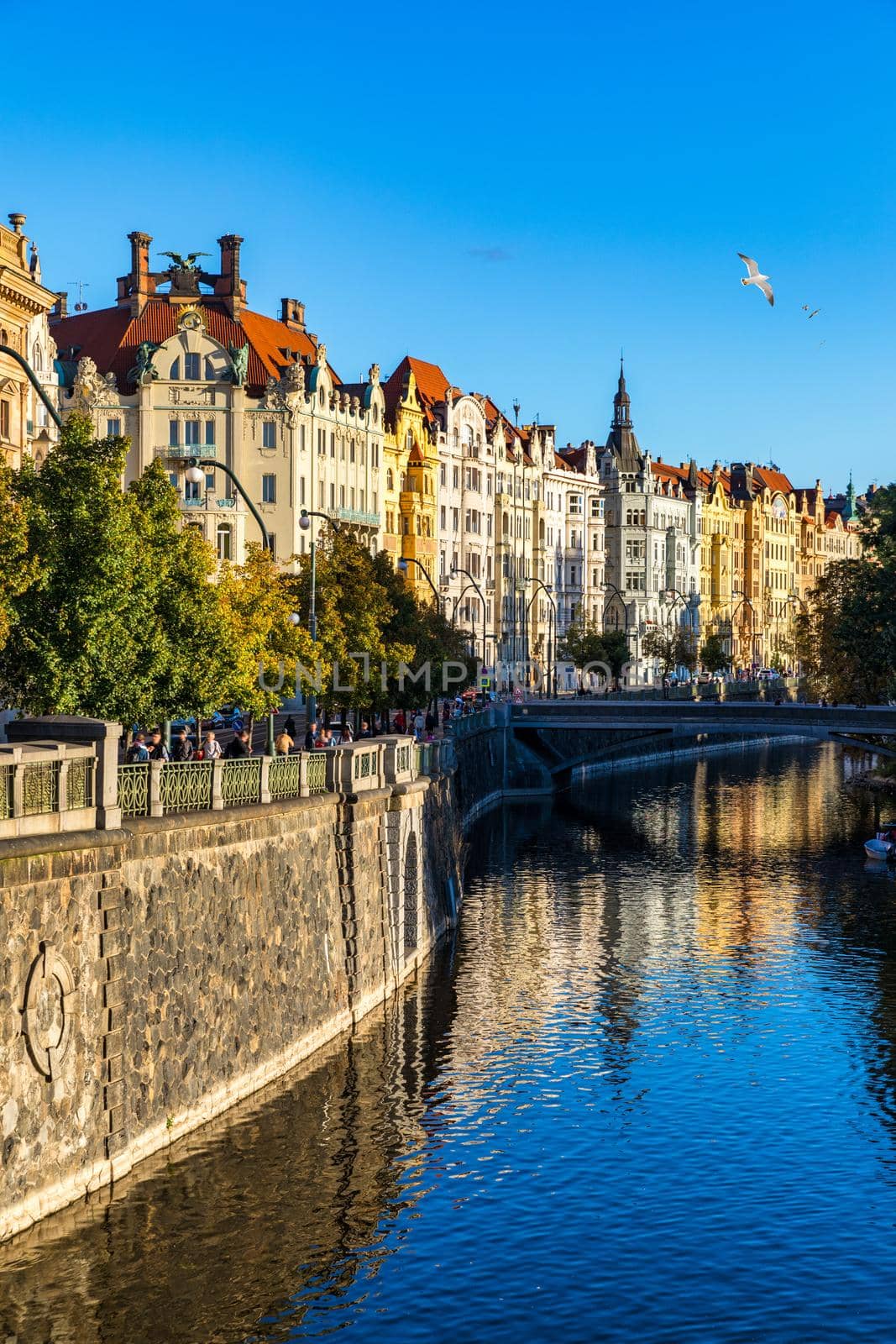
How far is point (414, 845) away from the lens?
164ft

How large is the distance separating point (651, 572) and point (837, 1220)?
155022 mm

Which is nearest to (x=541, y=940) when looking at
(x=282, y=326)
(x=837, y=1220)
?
(x=837, y=1220)

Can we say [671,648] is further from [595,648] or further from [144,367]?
[144,367]

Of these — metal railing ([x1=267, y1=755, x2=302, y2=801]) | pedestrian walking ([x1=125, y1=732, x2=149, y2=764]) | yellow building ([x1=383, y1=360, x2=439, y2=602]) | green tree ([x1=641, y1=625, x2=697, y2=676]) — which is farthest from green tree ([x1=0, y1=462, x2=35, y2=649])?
green tree ([x1=641, y1=625, x2=697, y2=676])

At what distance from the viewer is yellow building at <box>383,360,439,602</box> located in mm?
125750

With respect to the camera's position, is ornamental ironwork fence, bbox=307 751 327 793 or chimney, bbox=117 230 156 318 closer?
ornamental ironwork fence, bbox=307 751 327 793

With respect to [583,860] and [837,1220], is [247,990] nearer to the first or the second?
[837,1220]

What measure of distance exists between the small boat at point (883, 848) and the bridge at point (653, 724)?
919cm

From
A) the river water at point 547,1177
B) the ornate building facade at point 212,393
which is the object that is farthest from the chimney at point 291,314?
the river water at point 547,1177

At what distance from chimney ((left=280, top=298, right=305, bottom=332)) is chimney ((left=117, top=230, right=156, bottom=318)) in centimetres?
1002

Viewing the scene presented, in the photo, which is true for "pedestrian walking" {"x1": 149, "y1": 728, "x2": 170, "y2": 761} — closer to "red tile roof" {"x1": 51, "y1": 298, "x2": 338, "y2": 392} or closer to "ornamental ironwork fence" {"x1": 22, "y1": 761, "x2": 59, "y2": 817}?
"ornamental ironwork fence" {"x1": 22, "y1": 761, "x2": 59, "y2": 817}

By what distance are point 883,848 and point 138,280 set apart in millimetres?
55756

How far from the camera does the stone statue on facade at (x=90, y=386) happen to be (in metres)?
100

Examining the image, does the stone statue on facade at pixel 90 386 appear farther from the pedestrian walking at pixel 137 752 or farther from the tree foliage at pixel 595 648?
the pedestrian walking at pixel 137 752
